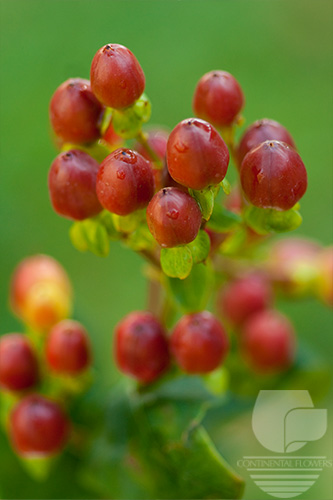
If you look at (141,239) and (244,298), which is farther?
(244,298)

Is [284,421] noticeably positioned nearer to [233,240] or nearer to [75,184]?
[233,240]

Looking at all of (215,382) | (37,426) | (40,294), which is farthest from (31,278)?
(215,382)

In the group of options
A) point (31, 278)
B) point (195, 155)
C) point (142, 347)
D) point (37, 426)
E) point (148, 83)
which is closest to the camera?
point (195, 155)

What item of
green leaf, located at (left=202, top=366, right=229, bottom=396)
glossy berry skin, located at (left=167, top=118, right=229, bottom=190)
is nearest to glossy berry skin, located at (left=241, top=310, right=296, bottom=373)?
green leaf, located at (left=202, top=366, right=229, bottom=396)

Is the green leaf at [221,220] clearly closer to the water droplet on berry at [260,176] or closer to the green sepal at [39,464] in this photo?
the water droplet on berry at [260,176]

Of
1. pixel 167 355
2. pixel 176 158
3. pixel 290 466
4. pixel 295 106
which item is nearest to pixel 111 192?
pixel 176 158

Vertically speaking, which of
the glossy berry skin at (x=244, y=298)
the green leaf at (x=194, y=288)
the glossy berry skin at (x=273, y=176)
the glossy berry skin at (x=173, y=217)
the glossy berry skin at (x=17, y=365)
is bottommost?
the glossy berry skin at (x=17, y=365)

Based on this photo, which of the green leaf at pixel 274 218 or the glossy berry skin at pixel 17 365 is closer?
the green leaf at pixel 274 218

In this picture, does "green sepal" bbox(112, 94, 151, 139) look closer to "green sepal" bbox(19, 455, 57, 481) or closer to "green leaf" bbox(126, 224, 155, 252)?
"green leaf" bbox(126, 224, 155, 252)

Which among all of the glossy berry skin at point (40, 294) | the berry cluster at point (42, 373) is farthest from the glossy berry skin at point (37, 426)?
the glossy berry skin at point (40, 294)
